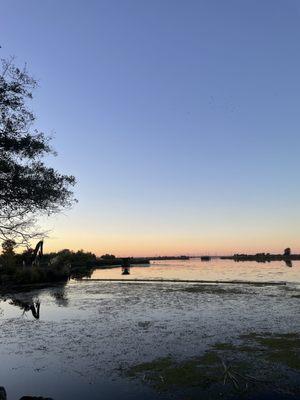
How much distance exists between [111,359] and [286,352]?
21.4 feet

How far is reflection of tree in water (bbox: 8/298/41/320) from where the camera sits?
2829cm

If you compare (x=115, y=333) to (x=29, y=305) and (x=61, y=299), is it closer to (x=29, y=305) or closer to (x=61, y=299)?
(x=29, y=305)

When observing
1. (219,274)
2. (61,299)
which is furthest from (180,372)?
(219,274)

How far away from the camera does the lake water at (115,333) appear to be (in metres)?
12.8

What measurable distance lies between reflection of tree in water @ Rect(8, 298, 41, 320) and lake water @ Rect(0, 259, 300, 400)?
0.24 metres

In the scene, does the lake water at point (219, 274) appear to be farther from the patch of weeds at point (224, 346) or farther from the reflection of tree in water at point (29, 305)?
the patch of weeds at point (224, 346)

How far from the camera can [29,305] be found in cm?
3212

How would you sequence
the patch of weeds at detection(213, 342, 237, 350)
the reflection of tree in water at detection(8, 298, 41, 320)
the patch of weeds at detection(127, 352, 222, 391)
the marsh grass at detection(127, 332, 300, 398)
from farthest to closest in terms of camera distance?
the reflection of tree in water at detection(8, 298, 41, 320), the patch of weeds at detection(213, 342, 237, 350), the patch of weeds at detection(127, 352, 222, 391), the marsh grass at detection(127, 332, 300, 398)

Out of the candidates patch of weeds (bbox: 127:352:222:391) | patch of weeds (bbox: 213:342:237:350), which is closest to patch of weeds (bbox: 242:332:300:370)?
patch of weeds (bbox: 213:342:237:350)

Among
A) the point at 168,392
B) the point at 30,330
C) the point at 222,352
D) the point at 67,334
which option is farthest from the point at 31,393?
the point at 30,330

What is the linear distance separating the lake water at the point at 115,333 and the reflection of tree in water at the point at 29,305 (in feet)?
0.78

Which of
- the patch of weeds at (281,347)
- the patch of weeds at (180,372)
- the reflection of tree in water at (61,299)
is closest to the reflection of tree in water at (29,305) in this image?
the reflection of tree in water at (61,299)

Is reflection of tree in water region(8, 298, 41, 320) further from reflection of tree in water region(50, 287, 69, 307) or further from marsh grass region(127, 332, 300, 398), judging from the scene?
marsh grass region(127, 332, 300, 398)

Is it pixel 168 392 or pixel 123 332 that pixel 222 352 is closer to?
pixel 168 392
